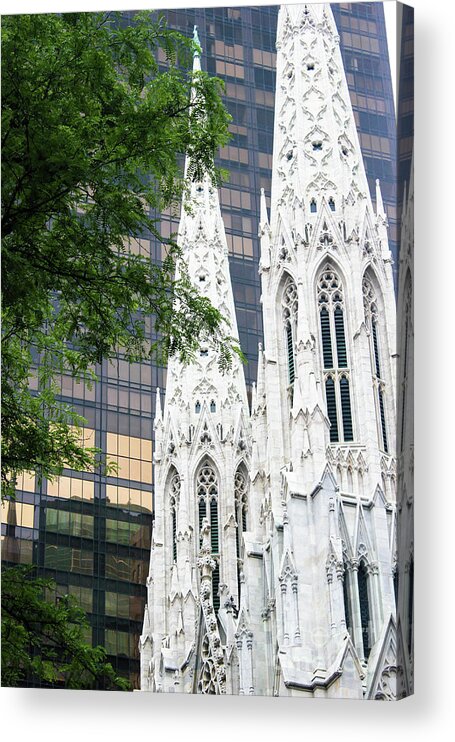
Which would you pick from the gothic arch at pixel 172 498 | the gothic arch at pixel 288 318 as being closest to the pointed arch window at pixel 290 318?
the gothic arch at pixel 288 318

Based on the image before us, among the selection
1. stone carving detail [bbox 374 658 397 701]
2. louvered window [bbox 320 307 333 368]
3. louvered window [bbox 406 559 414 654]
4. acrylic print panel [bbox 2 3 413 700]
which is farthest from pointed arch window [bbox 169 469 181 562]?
louvered window [bbox 406 559 414 654]

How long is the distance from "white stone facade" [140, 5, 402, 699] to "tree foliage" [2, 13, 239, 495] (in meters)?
1.19

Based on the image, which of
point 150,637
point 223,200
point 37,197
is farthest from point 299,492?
point 37,197

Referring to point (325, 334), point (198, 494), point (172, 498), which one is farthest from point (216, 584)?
point (325, 334)

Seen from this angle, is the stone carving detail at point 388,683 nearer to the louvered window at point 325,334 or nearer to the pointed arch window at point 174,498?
the pointed arch window at point 174,498

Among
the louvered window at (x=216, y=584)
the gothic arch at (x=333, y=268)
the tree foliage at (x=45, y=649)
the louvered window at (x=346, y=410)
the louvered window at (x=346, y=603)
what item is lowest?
the tree foliage at (x=45, y=649)

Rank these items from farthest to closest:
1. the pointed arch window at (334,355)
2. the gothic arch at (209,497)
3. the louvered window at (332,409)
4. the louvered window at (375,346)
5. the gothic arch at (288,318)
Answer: the gothic arch at (209,497)
the gothic arch at (288,318)
the louvered window at (375,346)
the pointed arch window at (334,355)
the louvered window at (332,409)

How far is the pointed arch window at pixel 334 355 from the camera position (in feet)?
62.8

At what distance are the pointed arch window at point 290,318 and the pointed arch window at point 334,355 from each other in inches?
18.6

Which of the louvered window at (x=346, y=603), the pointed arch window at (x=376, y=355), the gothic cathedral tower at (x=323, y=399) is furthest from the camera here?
the pointed arch window at (x=376, y=355)

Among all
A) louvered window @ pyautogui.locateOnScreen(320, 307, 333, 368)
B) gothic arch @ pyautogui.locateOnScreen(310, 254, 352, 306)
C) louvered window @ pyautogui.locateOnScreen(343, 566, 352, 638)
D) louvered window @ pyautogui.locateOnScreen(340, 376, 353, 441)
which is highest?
gothic arch @ pyautogui.locateOnScreen(310, 254, 352, 306)

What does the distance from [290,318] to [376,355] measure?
1465 millimetres

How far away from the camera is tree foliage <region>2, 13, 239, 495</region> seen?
14734 mm

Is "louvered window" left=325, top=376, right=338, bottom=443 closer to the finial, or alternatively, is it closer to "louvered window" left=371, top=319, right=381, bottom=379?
"louvered window" left=371, top=319, right=381, bottom=379
